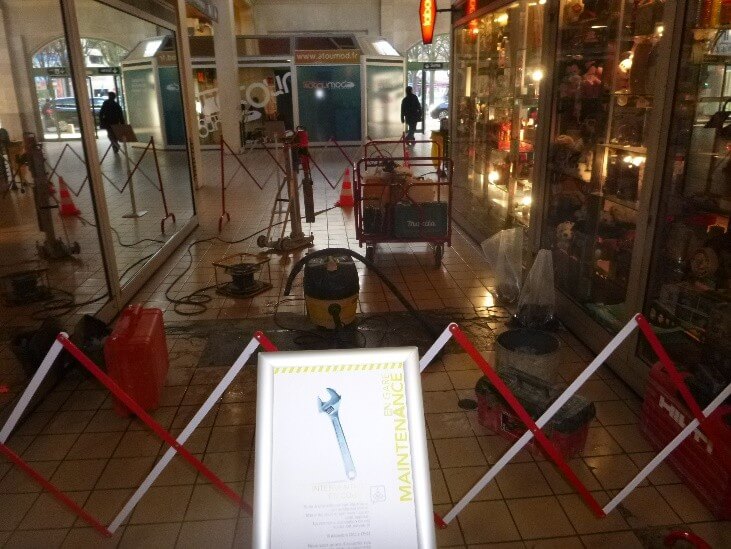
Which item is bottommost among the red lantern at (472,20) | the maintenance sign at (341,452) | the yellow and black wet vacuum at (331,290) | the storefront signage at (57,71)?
the yellow and black wet vacuum at (331,290)

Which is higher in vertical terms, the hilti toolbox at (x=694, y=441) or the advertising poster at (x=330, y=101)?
the advertising poster at (x=330, y=101)

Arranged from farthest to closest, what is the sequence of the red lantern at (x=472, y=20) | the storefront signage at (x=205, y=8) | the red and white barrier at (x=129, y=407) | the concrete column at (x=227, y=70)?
the concrete column at (x=227, y=70)
the storefront signage at (x=205, y=8)
the red lantern at (x=472, y=20)
the red and white barrier at (x=129, y=407)

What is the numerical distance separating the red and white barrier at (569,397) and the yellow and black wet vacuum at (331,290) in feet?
7.29

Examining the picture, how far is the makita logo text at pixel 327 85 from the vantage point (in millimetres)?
19547

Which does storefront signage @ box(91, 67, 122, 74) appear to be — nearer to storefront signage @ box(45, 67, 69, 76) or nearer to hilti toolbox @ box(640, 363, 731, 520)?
storefront signage @ box(45, 67, 69, 76)

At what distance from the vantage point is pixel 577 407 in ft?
11.6

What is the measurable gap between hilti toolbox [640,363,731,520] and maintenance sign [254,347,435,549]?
5.84ft

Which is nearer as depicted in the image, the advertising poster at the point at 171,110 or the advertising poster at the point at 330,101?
the advertising poster at the point at 171,110

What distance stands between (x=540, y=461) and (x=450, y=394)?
0.92 meters

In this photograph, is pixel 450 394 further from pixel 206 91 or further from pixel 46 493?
pixel 206 91

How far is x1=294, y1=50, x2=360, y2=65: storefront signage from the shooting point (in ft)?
62.9

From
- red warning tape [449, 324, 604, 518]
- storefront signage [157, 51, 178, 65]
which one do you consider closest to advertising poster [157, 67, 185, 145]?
storefront signage [157, 51, 178, 65]

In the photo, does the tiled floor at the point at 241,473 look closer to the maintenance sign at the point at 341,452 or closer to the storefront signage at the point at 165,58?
the maintenance sign at the point at 341,452

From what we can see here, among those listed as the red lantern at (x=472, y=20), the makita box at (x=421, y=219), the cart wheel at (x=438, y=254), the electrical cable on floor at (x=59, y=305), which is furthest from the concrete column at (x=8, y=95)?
the red lantern at (x=472, y=20)
